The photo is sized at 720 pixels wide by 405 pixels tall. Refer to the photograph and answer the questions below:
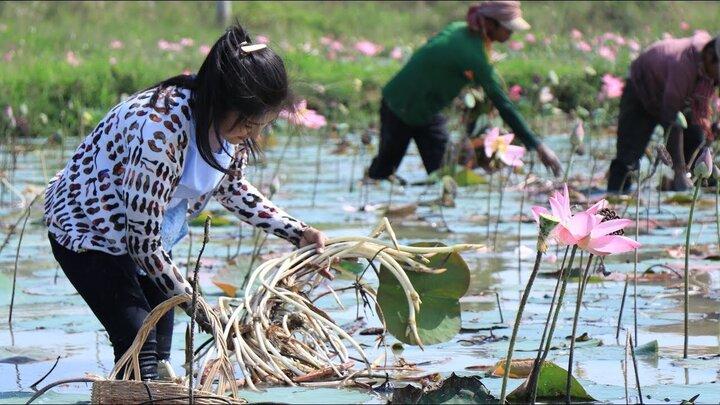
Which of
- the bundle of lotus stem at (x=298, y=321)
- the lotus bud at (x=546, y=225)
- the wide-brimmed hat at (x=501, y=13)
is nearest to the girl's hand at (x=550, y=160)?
the wide-brimmed hat at (x=501, y=13)

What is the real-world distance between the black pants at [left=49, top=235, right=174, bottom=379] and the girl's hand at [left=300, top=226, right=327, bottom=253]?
0.43 meters

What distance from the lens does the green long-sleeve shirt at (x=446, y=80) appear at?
701cm

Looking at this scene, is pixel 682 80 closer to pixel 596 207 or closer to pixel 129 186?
pixel 129 186

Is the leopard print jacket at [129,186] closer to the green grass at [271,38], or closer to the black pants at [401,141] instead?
the black pants at [401,141]

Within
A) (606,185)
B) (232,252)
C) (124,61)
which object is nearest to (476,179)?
(606,185)

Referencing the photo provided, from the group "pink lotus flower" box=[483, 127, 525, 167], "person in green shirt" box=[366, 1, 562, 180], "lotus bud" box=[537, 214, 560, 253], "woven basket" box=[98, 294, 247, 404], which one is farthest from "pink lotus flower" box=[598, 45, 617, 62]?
"lotus bud" box=[537, 214, 560, 253]

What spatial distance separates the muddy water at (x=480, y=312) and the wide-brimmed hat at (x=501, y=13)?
0.91 m

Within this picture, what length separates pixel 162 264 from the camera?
10.1ft

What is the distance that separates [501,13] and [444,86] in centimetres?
55

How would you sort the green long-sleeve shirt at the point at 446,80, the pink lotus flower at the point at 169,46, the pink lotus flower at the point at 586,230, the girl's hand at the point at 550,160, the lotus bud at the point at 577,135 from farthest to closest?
the pink lotus flower at the point at 169,46 → the green long-sleeve shirt at the point at 446,80 → the girl's hand at the point at 550,160 → the lotus bud at the point at 577,135 → the pink lotus flower at the point at 586,230

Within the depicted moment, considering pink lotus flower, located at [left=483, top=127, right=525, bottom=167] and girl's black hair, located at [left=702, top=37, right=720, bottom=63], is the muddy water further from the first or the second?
girl's black hair, located at [left=702, top=37, right=720, bottom=63]

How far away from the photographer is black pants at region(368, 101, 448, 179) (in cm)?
772

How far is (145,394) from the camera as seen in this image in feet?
9.08

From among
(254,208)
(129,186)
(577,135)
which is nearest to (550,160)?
(577,135)
